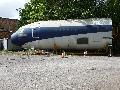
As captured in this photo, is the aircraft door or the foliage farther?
the foliage

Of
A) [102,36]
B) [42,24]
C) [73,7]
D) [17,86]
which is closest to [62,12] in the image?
[73,7]

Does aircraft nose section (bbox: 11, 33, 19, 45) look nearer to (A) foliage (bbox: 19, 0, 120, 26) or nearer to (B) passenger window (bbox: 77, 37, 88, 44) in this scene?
(A) foliage (bbox: 19, 0, 120, 26)

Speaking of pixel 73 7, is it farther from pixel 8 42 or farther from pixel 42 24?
pixel 8 42

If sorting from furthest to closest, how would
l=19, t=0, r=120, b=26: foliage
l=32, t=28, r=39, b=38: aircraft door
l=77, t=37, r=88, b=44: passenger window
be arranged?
l=19, t=0, r=120, b=26: foliage < l=32, t=28, r=39, b=38: aircraft door < l=77, t=37, r=88, b=44: passenger window

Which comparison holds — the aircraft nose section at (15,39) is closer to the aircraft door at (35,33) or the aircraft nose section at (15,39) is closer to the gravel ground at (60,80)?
the aircraft door at (35,33)

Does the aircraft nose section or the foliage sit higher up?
the foliage

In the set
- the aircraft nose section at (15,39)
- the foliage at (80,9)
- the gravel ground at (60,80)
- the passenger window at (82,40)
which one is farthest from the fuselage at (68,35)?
the gravel ground at (60,80)

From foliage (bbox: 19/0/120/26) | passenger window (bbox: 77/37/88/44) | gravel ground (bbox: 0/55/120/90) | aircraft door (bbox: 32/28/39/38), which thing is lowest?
gravel ground (bbox: 0/55/120/90)

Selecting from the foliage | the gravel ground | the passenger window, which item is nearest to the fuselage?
the passenger window

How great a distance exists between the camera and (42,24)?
42.6 m

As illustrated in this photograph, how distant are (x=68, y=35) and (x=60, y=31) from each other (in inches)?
45.5

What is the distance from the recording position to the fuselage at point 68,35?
135ft

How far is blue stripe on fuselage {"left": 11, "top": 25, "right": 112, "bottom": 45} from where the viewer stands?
40.9m

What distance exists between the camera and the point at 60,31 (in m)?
41.6
